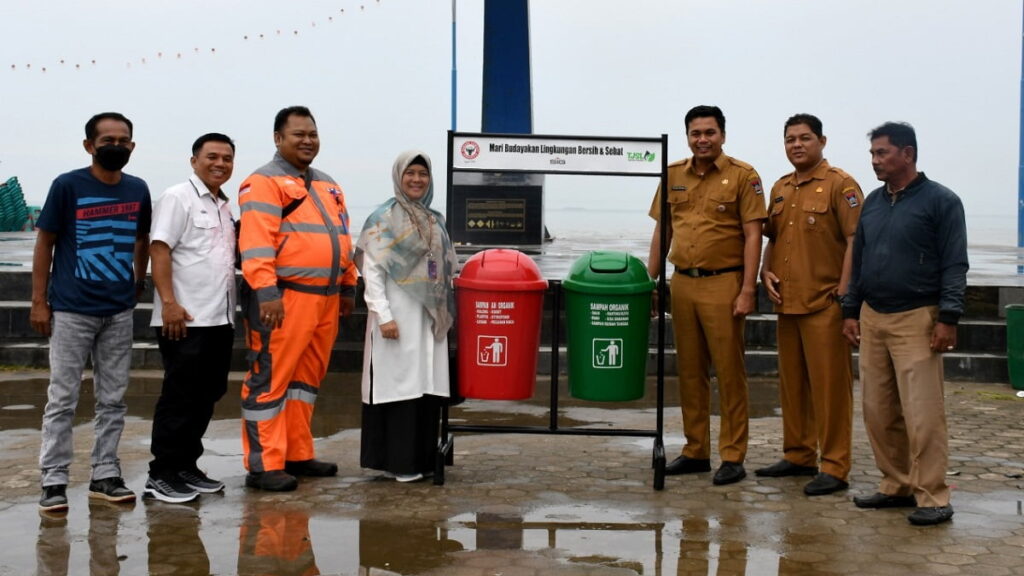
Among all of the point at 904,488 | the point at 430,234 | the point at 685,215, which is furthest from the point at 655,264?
the point at 904,488

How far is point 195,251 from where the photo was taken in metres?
4.90

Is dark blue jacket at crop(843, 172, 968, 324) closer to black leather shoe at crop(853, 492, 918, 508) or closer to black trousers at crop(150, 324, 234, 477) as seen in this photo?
black leather shoe at crop(853, 492, 918, 508)

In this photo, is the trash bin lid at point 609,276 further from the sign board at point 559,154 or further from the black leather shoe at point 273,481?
the black leather shoe at point 273,481

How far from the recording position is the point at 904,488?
4.82m

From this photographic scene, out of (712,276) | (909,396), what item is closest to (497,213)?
(712,276)

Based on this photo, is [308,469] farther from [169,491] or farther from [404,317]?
[404,317]

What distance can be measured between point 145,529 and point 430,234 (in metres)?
1.84

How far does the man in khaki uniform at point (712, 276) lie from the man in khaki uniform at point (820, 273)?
165 mm

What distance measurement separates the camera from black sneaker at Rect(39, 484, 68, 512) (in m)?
4.60

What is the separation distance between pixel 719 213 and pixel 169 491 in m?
2.87

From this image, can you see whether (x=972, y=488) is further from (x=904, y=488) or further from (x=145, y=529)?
(x=145, y=529)

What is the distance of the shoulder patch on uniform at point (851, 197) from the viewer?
5133 millimetres

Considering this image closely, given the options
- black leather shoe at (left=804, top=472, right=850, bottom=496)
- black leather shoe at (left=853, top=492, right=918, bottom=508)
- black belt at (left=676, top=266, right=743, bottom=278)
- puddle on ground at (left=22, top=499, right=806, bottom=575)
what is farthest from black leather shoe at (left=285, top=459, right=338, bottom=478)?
black leather shoe at (left=853, top=492, right=918, bottom=508)

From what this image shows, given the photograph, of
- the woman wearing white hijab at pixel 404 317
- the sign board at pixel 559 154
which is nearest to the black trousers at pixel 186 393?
the woman wearing white hijab at pixel 404 317
